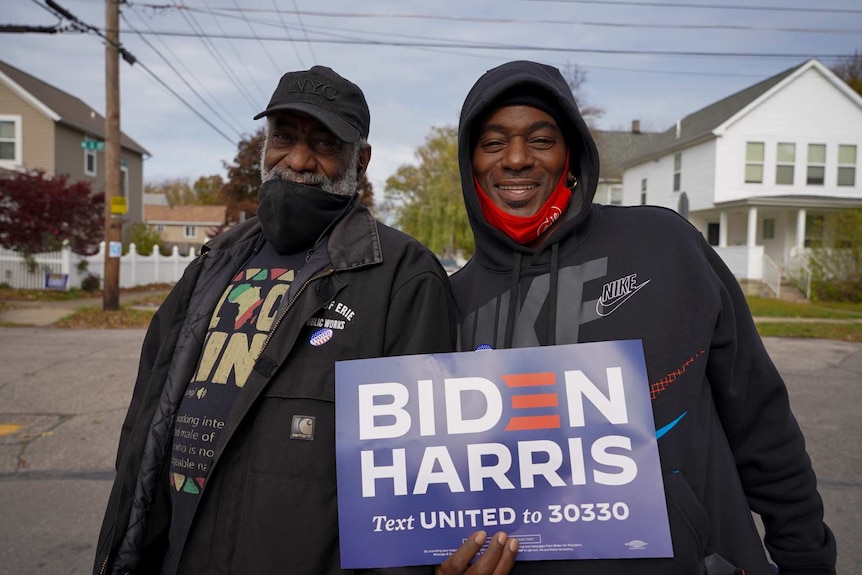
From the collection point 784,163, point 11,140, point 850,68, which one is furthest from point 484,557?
point 850,68

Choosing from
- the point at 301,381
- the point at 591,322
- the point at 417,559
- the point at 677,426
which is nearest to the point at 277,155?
the point at 301,381

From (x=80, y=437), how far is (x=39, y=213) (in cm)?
1682

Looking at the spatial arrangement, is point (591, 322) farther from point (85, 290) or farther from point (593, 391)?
point (85, 290)

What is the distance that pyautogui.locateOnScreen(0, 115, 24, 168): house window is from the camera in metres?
26.6

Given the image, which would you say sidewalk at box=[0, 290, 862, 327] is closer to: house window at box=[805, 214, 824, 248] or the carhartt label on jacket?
house window at box=[805, 214, 824, 248]

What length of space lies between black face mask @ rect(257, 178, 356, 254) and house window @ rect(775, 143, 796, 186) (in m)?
26.7

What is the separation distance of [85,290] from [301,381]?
21.4 meters

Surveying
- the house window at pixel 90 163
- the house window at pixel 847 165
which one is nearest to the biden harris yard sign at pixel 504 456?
the house window at pixel 847 165

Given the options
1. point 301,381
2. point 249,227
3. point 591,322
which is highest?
point 249,227

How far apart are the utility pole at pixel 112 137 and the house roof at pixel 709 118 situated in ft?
65.5

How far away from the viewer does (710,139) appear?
2541cm

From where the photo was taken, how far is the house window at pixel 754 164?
25.3 metres

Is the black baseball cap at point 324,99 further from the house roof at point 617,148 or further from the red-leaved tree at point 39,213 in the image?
the house roof at point 617,148

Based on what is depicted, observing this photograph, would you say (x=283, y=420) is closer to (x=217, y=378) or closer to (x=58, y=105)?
(x=217, y=378)
